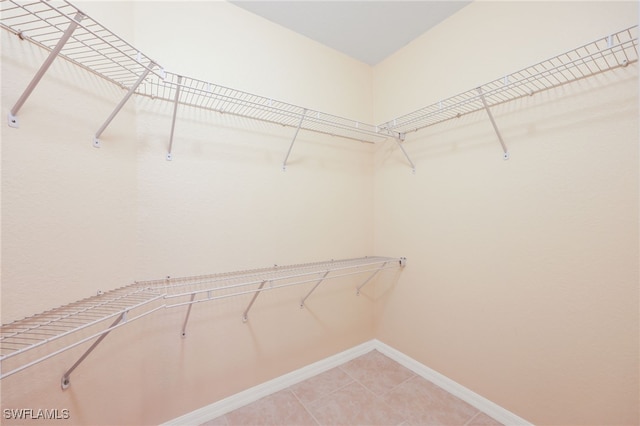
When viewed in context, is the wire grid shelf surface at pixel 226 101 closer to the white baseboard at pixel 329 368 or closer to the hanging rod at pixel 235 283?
the hanging rod at pixel 235 283

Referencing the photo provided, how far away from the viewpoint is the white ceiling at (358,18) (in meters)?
1.50

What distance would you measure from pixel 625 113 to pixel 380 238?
4.69 ft

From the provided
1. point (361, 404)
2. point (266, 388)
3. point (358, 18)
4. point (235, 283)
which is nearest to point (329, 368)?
point (361, 404)

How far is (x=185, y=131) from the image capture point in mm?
1330

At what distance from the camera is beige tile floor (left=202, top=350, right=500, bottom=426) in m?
1.38

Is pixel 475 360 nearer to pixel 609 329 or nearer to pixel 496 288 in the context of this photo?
pixel 496 288

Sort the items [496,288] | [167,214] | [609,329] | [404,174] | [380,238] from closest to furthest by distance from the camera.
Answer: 1. [609,329]
2. [167,214]
3. [496,288]
4. [404,174]
5. [380,238]

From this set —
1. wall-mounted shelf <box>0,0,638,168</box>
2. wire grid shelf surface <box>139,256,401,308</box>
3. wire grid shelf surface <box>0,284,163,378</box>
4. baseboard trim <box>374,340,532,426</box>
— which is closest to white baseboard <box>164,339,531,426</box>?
baseboard trim <box>374,340,532,426</box>

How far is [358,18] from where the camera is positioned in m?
1.60

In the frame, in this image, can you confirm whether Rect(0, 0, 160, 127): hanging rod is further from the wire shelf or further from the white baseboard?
the white baseboard

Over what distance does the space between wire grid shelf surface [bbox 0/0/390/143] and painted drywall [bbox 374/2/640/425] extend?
0.60 metres

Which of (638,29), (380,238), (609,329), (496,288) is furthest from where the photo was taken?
(380,238)

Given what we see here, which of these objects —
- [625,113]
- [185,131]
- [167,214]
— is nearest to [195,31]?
[185,131]

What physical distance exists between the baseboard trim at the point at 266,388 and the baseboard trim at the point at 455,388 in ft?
0.71
